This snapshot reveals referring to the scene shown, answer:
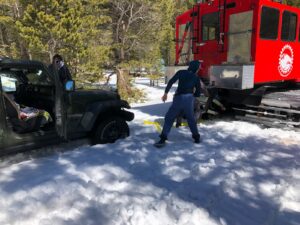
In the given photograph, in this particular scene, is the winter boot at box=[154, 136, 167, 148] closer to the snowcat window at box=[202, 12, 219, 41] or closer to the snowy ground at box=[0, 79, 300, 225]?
the snowy ground at box=[0, 79, 300, 225]

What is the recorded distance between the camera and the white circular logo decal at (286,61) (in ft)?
24.7

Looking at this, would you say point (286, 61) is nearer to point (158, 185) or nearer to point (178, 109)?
point (178, 109)

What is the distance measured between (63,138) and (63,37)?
6.31 meters

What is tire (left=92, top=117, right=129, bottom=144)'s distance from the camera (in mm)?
5699

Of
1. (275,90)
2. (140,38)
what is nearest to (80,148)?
(275,90)

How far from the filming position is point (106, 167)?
4.64 m

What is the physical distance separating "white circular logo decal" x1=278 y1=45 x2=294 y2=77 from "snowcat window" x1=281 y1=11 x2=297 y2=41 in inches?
10.3

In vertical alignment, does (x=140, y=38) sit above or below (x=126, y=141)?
above

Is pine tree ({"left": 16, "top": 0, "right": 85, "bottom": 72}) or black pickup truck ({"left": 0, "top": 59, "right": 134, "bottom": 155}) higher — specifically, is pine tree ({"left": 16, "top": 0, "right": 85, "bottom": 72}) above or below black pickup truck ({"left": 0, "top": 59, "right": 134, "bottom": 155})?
above

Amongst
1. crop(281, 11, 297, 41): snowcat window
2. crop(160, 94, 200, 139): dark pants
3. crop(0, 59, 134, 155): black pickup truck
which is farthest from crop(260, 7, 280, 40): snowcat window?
crop(0, 59, 134, 155): black pickup truck

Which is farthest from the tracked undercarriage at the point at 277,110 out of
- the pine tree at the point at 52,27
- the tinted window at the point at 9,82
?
the pine tree at the point at 52,27

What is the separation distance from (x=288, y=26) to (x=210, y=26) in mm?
2004

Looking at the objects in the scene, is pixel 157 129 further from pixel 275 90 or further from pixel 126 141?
pixel 275 90

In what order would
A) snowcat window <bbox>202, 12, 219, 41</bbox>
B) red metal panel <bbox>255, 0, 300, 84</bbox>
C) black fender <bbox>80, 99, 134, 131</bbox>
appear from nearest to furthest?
black fender <bbox>80, 99, 134, 131</bbox> < red metal panel <bbox>255, 0, 300, 84</bbox> < snowcat window <bbox>202, 12, 219, 41</bbox>
